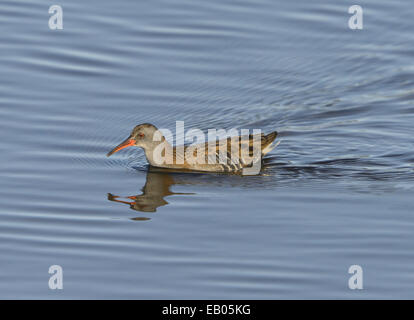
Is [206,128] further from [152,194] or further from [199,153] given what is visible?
[152,194]

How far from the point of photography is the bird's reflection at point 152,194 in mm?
11328

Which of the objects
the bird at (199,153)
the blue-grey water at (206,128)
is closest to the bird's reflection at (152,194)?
the blue-grey water at (206,128)

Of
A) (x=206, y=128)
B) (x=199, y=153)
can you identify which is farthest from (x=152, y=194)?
(x=206, y=128)

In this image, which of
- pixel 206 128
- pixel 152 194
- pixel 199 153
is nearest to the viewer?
pixel 152 194

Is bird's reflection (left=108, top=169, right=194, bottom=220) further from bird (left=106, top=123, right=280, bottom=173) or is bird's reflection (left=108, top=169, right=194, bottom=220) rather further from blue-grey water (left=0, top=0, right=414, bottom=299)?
bird (left=106, top=123, right=280, bottom=173)

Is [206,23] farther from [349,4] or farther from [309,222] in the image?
[309,222]

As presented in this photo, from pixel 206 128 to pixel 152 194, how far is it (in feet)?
8.37

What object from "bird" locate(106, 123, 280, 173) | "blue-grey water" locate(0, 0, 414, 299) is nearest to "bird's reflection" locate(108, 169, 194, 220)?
"blue-grey water" locate(0, 0, 414, 299)

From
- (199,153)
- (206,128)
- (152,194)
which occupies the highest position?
(206,128)

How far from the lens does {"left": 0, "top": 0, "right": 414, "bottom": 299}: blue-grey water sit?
30.7ft

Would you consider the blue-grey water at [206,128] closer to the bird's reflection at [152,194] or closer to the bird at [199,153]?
the bird's reflection at [152,194]

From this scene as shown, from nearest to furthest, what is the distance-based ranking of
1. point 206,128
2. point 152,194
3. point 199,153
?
point 152,194 < point 199,153 < point 206,128

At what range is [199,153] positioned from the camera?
13.0 m

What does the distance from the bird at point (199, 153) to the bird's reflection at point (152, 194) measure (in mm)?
250
